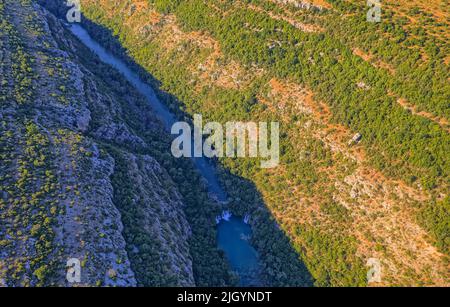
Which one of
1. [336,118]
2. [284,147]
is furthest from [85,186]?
[336,118]

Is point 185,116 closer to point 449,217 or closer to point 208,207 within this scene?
point 208,207

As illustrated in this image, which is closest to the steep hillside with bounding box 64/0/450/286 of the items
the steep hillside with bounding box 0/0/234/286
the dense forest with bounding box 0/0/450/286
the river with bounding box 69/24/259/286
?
the dense forest with bounding box 0/0/450/286

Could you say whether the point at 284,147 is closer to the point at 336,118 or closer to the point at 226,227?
the point at 336,118

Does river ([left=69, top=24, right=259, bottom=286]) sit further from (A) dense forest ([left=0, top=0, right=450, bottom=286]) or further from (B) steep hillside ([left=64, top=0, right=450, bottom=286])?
(B) steep hillside ([left=64, top=0, right=450, bottom=286])

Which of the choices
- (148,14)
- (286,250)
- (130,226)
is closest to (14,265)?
(130,226)

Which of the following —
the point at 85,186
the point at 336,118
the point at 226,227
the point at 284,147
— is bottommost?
the point at 226,227

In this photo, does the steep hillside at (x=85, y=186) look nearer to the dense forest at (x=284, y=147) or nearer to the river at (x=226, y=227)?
the dense forest at (x=284, y=147)
